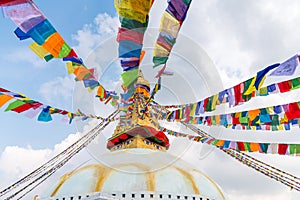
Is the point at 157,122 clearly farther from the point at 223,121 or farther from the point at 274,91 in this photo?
the point at 274,91

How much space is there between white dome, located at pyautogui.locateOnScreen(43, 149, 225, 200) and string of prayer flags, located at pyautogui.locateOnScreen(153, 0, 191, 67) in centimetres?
304

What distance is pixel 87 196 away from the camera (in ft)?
25.4

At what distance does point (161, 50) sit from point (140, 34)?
1.07 m

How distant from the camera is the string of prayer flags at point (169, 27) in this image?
5643 mm

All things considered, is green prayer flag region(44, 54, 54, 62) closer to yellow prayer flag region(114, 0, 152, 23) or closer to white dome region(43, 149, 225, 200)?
yellow prayer flag region(114, 0, 152, 23)

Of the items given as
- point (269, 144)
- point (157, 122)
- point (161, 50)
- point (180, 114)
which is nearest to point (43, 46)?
point (161, 50)

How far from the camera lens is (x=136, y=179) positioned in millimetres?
8062

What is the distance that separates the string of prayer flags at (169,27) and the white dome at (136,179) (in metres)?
3.04

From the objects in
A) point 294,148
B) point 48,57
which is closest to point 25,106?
point 48,57

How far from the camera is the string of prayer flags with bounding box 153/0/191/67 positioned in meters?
5.64

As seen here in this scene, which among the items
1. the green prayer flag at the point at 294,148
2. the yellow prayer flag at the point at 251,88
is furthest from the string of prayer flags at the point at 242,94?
the green prayer flag at the point at 294,148

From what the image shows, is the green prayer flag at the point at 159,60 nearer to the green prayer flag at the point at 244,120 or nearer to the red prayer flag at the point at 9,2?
the green prayer flag at the point at 244,120

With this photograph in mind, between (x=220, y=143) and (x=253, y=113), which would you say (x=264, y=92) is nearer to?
(x=253, y=113)

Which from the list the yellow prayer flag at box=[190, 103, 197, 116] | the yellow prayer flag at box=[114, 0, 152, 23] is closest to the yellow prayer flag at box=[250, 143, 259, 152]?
the yellow prayer flag at box=[190, 103, 197, 116]
